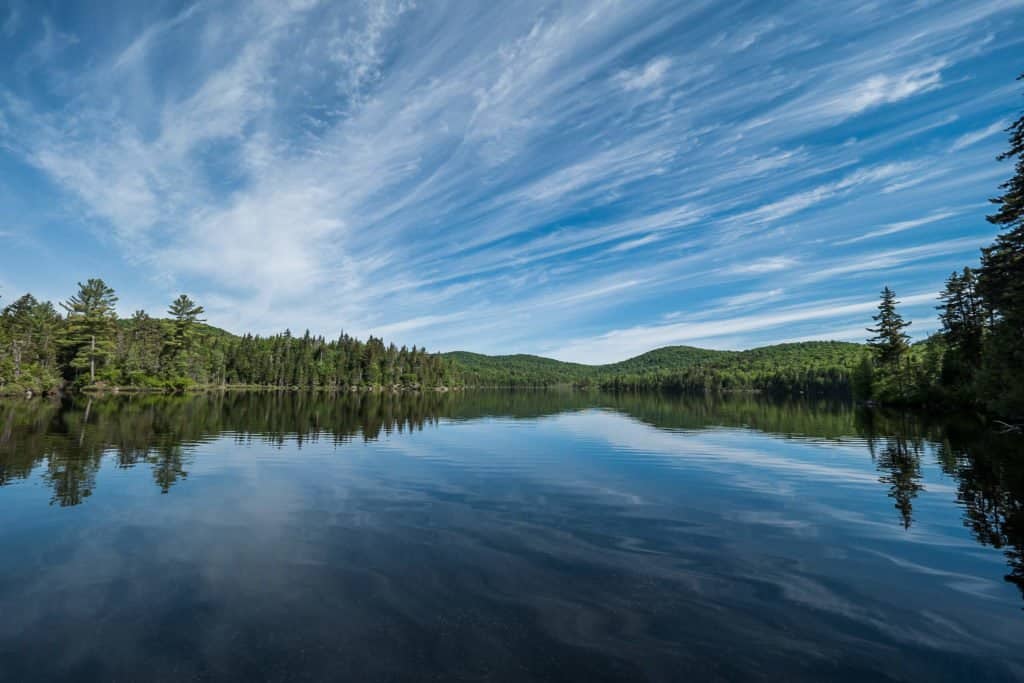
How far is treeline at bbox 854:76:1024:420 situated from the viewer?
33.5 metres

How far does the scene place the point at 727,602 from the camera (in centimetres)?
894

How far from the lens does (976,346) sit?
57250 millimetres

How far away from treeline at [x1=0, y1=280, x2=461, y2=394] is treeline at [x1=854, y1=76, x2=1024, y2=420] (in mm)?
120102

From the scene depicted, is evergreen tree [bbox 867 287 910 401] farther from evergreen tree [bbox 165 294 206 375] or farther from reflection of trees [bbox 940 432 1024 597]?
evergreen tree [bbox 165 294 206 375]

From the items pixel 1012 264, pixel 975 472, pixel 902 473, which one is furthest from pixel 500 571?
pixel 1012 264

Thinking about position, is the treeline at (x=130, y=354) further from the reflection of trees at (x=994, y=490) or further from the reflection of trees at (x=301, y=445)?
the reflection of trees at (x=994, y=490)

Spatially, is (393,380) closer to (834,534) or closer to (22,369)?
(22,369)

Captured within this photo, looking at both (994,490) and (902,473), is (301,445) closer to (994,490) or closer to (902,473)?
(902,473)

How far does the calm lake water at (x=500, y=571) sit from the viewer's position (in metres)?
6.95

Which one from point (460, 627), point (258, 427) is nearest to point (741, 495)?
point (460, 627)

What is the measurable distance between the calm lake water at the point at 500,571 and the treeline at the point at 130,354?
8257 cm

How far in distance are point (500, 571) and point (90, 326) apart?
10906 centimetres

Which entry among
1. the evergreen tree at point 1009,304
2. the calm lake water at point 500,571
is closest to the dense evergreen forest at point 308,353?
the evergreen tree at point 1009,304

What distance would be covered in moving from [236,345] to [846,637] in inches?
6848
